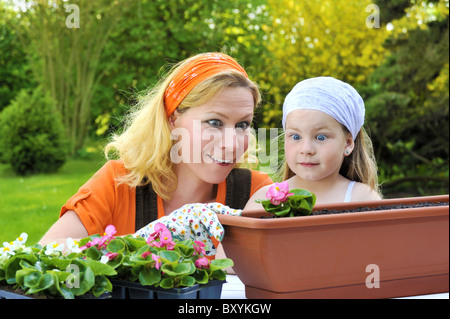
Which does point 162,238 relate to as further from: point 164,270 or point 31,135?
point 31,135

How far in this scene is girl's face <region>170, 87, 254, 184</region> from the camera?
2.03m

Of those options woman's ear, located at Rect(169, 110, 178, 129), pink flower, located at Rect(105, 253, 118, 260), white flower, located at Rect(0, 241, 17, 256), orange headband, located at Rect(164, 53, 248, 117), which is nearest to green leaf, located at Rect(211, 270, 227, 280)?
pink flower, located at Rect(105, 253, 118, 260)

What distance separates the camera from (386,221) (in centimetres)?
125

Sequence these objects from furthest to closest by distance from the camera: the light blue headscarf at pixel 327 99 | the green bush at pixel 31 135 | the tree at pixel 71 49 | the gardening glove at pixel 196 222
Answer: the tree at pixel 71 49 < the green bush at pixel 31 135 < the light blue headscarf at pixel 327 99 < the gardening glove at pixel 196 222

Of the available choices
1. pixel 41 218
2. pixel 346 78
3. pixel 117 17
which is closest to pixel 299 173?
pixel 41 218

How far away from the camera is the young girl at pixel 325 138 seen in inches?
75.1

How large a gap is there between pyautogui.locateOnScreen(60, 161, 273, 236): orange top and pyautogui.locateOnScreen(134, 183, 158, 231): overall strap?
0.05ft

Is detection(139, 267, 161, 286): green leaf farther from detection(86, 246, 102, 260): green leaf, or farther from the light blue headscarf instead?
the light blue headscarf

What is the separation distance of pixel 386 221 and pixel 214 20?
11985mm

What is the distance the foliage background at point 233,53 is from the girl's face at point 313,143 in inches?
239

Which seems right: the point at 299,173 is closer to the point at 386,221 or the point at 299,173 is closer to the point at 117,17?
the point at 386,221

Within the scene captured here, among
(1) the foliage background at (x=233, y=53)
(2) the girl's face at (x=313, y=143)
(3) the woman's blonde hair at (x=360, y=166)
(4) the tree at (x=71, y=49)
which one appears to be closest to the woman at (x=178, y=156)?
(2) the girl's face at (x=313, y=143)

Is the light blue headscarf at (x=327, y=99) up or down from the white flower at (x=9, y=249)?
up

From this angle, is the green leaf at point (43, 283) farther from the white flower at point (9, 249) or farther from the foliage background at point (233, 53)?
the foliage background at point (233, 53)
